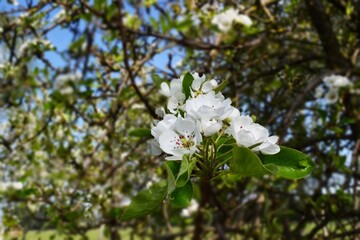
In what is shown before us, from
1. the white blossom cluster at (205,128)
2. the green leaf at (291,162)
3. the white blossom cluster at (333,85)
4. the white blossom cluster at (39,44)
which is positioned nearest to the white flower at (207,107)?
the white blossom cluster at (205,128)

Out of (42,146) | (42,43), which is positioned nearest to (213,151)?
(42,43)

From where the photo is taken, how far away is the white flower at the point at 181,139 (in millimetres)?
697

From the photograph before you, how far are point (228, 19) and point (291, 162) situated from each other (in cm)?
202

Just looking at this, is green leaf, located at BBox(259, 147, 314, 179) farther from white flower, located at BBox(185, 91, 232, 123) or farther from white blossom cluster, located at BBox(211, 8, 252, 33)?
white blossom cluster, located at BBox(211, 8, 252, 33)

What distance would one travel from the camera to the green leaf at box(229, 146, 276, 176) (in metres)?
0.61

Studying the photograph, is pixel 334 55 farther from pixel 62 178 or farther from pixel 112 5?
pixel 62 178

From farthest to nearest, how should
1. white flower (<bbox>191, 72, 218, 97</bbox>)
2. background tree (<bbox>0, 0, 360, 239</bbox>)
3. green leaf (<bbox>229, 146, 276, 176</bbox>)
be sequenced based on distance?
background tree (<bbox>0, 0, 360, 239</bbox>) → white flower (<bbox>191, 72, 218, 97</bbox>) → green leaf (<bbox>229, 146, 276, 176</bbox>)

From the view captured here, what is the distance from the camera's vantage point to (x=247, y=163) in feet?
2.07

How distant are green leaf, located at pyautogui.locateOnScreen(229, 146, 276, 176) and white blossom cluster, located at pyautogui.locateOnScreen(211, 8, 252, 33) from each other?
2089 mm

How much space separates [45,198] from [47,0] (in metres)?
0.98

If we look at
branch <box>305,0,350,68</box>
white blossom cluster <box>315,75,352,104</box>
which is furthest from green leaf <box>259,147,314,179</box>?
branch <box>305,0,350,68</box>

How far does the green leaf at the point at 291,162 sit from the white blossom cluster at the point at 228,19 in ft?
6.58

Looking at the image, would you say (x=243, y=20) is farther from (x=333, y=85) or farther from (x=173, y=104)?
(x=173, y=104)

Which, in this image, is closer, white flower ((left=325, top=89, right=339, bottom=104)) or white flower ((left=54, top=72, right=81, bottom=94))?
white flower ((left=54, top=72, right=81, bottom=94))
